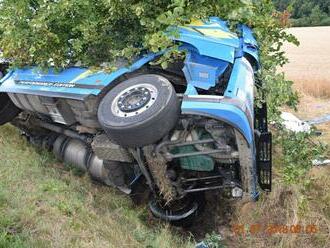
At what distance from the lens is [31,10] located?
18.6 ft

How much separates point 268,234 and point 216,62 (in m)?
2.02

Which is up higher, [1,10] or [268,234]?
[1,10]

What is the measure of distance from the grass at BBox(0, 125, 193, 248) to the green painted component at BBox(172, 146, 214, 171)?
734 mm

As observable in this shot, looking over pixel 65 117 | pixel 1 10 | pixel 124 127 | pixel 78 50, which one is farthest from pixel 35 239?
pixel 1 10

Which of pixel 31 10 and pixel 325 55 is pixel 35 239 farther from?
pixel 325 55

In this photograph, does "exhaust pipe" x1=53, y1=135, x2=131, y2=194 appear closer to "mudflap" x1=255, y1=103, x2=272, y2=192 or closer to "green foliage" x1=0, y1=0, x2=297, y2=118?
"green foliage" x1=0, y1=0, x2=297, y2=118

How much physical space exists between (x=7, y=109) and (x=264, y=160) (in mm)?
3577

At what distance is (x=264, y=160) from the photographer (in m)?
4.82

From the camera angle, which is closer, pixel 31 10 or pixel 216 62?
pixel 216 62

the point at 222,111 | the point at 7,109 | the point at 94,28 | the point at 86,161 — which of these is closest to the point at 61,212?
the point at 86,161

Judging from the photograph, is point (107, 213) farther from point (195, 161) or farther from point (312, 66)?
point (312, 66)

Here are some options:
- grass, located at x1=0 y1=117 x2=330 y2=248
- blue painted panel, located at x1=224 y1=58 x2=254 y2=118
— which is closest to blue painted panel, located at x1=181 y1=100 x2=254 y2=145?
blue painted panel, located at x1=224 y1=58 x2=254 y2=118

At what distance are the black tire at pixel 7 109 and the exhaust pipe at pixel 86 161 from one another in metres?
0.74
